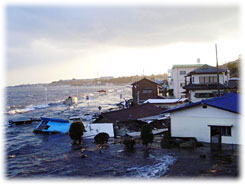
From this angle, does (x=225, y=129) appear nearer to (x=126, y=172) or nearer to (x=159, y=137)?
(x=159, y=137)

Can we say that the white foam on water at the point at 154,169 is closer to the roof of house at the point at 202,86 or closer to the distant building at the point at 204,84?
the roof of house at the point at 202,86

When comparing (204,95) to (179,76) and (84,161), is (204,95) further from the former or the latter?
(84,161)

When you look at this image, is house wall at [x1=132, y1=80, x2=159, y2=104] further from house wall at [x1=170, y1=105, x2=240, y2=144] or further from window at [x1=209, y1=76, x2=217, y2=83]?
house wall at [x1=170, y1=105, x2=240, y2=144]

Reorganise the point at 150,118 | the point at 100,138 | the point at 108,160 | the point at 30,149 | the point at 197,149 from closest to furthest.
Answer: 1. the point at 108,160
2. the point at 197,149
3. the point at 100,138
4. the point at 30,149
5. the point at 150,118

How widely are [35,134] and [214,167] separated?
18445mm

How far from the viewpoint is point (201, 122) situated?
14711mm

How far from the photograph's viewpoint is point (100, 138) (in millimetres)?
15711

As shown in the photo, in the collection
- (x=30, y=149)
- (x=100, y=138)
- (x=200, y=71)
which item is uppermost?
(x=200, y=71)

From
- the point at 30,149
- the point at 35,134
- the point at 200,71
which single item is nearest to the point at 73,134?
the point at 30,149

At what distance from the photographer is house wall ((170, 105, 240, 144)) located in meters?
13.7

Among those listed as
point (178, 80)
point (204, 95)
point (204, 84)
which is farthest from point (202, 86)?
point (178, 80)

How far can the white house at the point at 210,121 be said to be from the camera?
1374 centimetres

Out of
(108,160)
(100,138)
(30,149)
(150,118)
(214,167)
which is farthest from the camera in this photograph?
(150,118)

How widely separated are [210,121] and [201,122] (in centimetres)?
59
